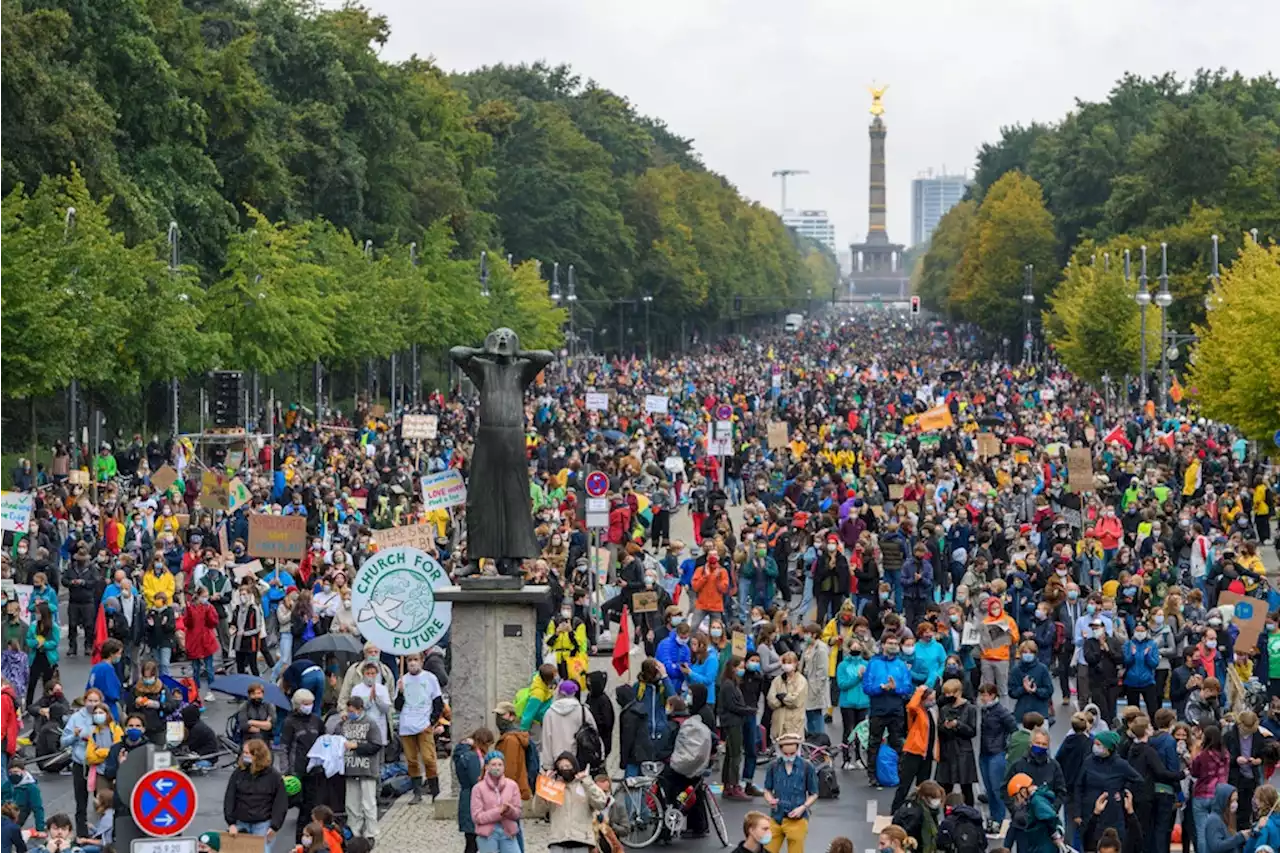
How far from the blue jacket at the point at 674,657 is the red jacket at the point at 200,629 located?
18.3ft

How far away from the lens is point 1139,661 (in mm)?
22828

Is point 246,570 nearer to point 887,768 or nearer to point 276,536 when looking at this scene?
point 276,536

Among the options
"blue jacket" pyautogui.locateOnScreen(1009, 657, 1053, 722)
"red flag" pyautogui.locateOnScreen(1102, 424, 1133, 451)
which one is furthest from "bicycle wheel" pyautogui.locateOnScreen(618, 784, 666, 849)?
"red flag" pyautogui.locateOnScreen(1102, 424, 1133, 451)

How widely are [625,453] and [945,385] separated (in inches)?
1463

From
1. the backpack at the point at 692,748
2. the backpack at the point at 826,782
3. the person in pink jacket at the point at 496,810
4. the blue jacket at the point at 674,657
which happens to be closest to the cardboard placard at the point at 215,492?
the blue jacket at the point at 674,657

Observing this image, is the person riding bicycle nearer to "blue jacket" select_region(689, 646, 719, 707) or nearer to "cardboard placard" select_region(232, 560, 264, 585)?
"blue jacket" select_region(689, 646, 719, 707)

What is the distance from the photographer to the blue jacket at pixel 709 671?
21500 mm

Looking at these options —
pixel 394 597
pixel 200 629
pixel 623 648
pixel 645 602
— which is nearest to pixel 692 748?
pixel 394 597

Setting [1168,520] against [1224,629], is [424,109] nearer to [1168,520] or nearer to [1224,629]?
[1168,520]

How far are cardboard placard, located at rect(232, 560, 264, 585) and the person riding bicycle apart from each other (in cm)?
881

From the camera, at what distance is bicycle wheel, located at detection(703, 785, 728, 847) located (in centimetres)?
1881

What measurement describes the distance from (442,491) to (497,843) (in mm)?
16039

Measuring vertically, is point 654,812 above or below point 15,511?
below

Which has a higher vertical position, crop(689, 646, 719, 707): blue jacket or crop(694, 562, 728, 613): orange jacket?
crop(689, 646, 719, 707): blue jacket
